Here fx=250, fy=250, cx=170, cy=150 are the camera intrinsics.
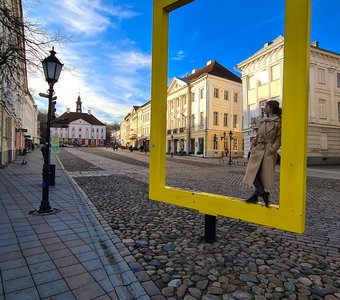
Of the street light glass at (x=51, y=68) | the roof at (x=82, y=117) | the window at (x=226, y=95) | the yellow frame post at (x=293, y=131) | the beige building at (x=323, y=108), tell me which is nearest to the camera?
the yellow frame post at (x=293, y=131)

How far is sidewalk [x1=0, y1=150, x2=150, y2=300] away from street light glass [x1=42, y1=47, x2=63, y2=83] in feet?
10.7

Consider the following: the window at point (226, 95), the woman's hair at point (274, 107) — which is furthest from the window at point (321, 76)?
the woman's hair at point (274, 107)

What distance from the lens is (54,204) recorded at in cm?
662

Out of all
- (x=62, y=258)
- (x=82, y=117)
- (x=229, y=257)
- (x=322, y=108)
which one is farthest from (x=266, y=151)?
(x=82, y=117)

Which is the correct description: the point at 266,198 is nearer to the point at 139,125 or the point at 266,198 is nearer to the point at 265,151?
the point at 265,151

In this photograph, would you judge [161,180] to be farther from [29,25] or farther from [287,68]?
[29,25]

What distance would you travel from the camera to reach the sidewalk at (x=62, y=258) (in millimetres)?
2689

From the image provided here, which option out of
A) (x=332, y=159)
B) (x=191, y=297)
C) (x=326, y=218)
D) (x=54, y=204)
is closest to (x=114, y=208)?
(x=54, y=204)

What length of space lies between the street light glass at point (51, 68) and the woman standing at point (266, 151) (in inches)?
208

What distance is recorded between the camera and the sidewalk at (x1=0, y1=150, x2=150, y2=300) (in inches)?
106

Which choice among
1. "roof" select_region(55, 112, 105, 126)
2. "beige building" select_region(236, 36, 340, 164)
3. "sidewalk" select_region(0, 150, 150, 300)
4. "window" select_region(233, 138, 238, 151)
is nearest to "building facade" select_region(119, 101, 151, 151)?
"window" select_region(233, 138, 238, 151)

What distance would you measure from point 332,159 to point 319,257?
95.0 ft

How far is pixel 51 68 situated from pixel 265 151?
18.0 feet

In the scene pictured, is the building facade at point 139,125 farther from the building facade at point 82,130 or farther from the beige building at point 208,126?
the building facade at point 82,130
